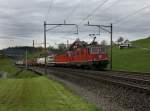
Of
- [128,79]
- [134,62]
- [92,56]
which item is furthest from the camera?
[134,62]

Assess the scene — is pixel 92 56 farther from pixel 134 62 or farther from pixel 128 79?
pixel 128 79

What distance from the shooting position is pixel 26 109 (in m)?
15.4

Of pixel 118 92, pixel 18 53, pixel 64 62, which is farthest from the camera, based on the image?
pixel 18 53

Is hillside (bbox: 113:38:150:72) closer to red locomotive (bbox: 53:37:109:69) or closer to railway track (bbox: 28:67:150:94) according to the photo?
red locomotive (bbox: 53:37:109:69)

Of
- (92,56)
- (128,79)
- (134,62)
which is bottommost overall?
(134,62)

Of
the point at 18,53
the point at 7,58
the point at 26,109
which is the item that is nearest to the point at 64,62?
the point at 26,109

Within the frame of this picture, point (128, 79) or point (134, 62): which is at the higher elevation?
point (128, 79)

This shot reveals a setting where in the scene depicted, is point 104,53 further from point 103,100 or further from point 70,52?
point 103,100

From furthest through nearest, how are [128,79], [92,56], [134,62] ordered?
[134,62]
[92,56]
[128,79]

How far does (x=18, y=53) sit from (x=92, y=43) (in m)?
124

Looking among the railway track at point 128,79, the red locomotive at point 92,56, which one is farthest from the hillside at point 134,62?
the railway track at point 128,79

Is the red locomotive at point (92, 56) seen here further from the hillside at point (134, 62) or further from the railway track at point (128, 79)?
the railway track at point (128, 79)

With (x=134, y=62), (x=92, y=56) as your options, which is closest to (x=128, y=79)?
(x=92, y=56)

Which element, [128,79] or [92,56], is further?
[92,56]
